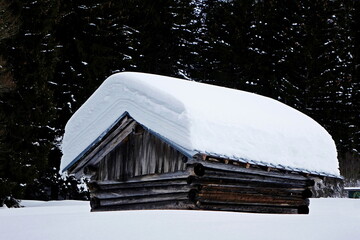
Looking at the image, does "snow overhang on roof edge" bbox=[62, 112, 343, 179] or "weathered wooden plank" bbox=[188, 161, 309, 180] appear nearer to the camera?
"snow overhang on roof edge" bbox=[62, 112, 343, 179]

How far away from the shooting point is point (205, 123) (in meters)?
12.4

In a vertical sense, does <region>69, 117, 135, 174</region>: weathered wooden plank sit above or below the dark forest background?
below

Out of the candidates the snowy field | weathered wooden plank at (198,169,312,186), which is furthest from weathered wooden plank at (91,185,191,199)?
the snowy field

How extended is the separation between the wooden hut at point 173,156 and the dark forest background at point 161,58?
801 cm

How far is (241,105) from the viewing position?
14844mm

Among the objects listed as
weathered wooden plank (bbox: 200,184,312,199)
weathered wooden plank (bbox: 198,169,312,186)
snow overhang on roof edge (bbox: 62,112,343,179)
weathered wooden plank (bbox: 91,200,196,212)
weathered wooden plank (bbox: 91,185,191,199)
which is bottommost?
weathered wooden plank (bbox: 91,200,196,212)

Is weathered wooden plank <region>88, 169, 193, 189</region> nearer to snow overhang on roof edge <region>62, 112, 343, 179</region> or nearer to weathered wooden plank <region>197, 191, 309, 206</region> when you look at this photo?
weathered wooden plank <region>197, 191, 309, 206</region>

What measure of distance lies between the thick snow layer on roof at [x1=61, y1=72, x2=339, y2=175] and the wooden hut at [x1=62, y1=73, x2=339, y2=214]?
25 millimetres

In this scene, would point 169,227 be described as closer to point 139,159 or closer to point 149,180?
point 149,180

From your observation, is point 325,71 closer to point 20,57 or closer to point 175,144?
point 20,57

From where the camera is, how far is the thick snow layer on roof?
12.3 meters

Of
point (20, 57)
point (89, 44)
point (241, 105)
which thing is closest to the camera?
point (241, 105)

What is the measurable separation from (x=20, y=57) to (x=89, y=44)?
6.72 metres

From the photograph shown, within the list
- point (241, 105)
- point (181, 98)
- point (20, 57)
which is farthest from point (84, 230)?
point (20, 57)
